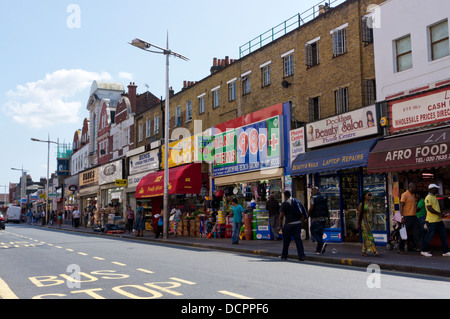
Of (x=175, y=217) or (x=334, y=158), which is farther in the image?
(x=175, y=217)

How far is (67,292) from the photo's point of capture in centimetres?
748

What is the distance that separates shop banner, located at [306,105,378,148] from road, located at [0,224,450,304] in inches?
258

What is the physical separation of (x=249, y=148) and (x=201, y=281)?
1471 cm

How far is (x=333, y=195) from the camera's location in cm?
1842

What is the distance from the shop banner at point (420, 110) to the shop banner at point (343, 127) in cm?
83

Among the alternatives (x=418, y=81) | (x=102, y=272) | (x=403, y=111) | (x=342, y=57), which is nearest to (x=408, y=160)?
(x=403, y=111)

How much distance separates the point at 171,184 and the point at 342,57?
12.0m

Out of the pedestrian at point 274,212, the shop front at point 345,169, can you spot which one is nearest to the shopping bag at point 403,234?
the shop front at point 345,169

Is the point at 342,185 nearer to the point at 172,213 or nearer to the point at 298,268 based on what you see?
the point at 298,268

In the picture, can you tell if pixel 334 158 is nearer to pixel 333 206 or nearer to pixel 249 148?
pixel 333 206

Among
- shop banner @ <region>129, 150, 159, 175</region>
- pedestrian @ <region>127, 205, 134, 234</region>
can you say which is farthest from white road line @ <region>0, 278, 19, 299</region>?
shop banner @ <region>129, 150, 159, 175</region>

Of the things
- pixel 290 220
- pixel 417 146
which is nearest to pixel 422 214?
pixel 417 146

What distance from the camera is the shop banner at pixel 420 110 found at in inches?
544

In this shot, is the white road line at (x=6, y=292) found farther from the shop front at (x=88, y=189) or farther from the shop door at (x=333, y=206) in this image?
the shop front at (x=88, y=189)
